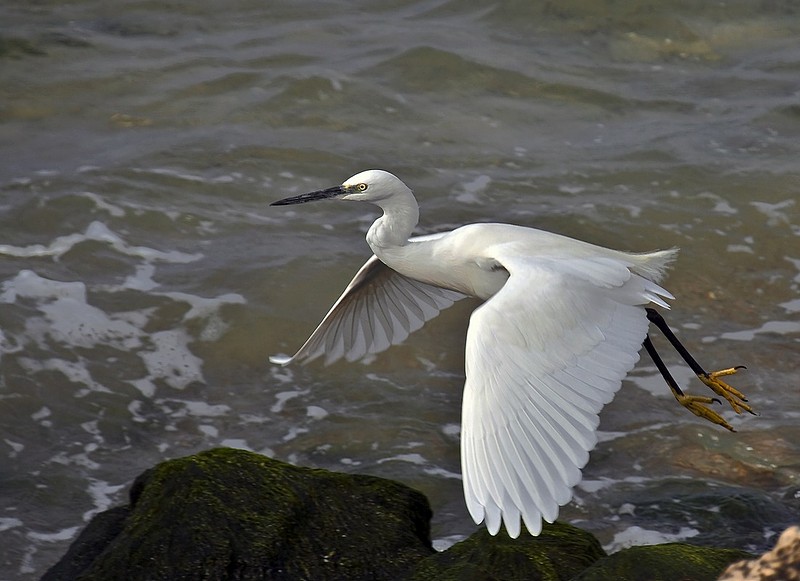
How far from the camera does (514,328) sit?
3748 mm

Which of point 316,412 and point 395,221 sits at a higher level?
point 395,221

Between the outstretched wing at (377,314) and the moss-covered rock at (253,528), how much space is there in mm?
1312

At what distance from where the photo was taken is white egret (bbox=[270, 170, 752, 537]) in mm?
3342

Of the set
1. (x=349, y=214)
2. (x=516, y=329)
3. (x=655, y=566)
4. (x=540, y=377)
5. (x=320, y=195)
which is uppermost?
(x=320, y=195)

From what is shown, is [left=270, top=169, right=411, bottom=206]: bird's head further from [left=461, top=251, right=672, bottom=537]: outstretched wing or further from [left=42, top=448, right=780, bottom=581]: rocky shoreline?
[left=42, top=448, right=780, bottom=581]: rocky shoreline

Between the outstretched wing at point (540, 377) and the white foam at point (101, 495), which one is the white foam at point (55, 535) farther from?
the outstretched wing at point (540, 377)

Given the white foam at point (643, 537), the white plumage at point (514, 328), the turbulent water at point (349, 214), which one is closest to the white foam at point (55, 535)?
the turbulent water at point (349, 214)

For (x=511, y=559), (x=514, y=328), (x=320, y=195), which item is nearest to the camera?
(x=511, y=559)

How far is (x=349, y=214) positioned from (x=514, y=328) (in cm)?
420

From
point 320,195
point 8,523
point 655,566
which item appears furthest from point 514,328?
point 8,523

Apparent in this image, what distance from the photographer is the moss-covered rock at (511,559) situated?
338 cm

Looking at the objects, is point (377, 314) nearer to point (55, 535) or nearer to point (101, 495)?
point (101, 495)

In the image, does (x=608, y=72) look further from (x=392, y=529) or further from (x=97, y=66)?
(x=392, y=529)

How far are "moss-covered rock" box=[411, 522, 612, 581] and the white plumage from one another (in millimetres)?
112
